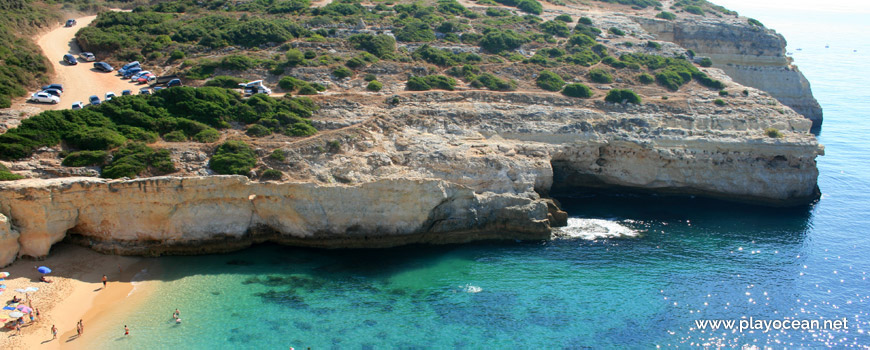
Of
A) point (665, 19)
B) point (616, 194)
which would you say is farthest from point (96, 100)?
point (665, 19)

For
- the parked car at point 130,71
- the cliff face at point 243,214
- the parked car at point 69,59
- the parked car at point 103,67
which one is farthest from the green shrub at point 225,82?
the cliff face at point 243,214

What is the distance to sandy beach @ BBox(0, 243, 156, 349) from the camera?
85.9 feet

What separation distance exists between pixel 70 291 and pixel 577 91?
40055 millimetres

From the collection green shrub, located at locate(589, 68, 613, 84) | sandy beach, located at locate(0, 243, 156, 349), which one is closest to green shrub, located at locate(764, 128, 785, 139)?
green shrub, located at locate(589, 68, 613, 84)

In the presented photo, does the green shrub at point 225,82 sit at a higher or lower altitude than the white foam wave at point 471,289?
higher

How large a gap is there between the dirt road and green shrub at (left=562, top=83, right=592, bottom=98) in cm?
3608

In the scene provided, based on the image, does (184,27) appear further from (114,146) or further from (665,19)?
(665,19)

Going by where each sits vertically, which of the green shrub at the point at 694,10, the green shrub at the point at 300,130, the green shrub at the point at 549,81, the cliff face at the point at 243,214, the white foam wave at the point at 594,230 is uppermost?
the green shrub at the point at 694,10

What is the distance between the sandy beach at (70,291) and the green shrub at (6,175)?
4482 millimetres

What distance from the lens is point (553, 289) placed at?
1232 inches

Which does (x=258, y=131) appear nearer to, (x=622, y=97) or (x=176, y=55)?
(x=176, y=55)

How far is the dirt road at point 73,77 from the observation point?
4231 cm

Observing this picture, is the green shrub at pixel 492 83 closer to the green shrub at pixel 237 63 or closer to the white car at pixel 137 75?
the green shrub at pixel 237 63

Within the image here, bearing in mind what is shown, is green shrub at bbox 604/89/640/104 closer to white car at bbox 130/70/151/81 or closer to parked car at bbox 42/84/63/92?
white car at bbox 130/70/151/81
